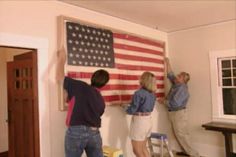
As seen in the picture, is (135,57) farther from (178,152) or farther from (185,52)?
(178,152)

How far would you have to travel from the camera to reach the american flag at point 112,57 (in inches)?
128

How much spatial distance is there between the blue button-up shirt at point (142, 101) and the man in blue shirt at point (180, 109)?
51.9 inches

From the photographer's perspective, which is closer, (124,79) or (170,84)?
(124,79)

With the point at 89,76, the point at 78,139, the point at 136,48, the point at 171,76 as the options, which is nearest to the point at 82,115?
the point at 78,139

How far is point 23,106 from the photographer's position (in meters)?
3.26

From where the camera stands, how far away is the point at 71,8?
3.36 m

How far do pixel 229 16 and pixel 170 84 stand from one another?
180 centimetres

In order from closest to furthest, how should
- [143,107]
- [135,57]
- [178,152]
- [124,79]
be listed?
[143,107], [124,79], [135,57], [178,152]

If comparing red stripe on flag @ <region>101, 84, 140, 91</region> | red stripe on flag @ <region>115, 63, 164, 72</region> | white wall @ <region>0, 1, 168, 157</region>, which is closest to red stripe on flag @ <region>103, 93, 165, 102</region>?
red stripe on flag @ <region>101, 84, 140, 91</region>

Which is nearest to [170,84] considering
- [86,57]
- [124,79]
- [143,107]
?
[124,79]

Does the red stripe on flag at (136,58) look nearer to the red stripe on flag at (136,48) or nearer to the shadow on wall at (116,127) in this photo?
the red stripe on flag at (136,48)

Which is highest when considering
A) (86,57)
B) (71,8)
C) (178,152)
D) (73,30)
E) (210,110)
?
(71,8)

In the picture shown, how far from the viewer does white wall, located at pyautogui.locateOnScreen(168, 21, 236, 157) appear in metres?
4.62

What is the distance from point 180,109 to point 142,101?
5.15 ft
